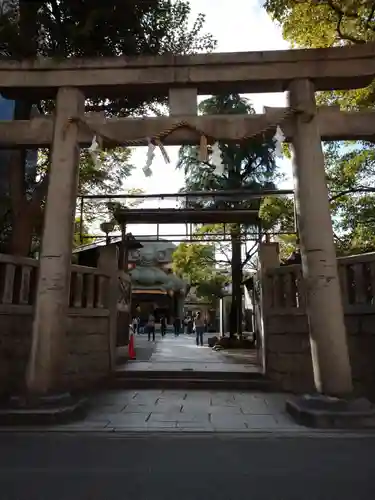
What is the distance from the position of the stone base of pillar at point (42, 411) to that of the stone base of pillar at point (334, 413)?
3372 mm

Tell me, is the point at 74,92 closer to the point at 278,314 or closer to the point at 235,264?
the point at 278,314

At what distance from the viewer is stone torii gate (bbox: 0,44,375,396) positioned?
683cm

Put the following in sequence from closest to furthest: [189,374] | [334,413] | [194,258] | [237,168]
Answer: [334,413], [189,374], [237,168], [194,258]

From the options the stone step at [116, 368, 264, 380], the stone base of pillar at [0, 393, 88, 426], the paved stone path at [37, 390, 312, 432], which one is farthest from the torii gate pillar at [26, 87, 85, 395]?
the stone step at [116, 368, 264, 380]

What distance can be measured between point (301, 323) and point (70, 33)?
8.00 m

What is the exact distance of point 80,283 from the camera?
8734mm

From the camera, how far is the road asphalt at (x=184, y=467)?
368 cm

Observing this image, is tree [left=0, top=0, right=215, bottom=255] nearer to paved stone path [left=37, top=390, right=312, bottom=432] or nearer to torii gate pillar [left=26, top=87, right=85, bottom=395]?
torii gate pillar [left=26, top=87, right=85, bottom=395]

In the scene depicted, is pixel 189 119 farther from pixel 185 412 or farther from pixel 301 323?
pixel 185 412

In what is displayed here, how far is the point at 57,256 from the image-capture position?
265 inches

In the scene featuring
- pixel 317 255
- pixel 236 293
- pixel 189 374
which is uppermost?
pixel 236 293

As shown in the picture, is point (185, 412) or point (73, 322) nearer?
point (185, 412)

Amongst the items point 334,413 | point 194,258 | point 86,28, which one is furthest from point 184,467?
point 194,258

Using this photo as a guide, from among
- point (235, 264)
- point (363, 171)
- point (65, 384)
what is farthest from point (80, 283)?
point (235, 264)
